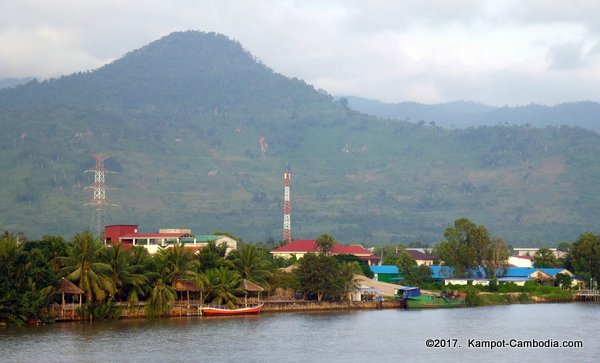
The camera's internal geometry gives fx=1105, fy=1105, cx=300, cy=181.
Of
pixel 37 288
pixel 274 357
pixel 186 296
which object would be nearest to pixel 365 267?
pixel 186 296

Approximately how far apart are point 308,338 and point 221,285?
663 inches

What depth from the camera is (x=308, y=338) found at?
6209 cm

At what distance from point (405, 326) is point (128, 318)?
18.2 m

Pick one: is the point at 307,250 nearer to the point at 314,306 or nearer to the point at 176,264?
the point at 314,306

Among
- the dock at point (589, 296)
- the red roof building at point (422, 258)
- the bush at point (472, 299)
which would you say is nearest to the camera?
the bush at point (472, 299)

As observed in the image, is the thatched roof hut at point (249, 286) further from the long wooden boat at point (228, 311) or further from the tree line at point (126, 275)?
the long wooden boat at point (228, 311)

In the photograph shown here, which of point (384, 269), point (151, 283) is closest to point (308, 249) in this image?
point (384, 269)

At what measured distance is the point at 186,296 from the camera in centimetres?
7862

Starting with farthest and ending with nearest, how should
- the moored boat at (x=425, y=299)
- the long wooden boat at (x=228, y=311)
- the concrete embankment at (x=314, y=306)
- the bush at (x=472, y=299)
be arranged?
the bush at (x=472, y=299) → the moored boat at (x=425, y=299) → the concrete embankment at (x=314, y=306) → the long wooden boat at (x=228, y=311)

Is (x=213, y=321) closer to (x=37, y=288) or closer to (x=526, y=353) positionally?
(x=37, y=288)

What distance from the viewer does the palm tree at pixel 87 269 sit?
228ft

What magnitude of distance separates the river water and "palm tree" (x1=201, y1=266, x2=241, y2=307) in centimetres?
269

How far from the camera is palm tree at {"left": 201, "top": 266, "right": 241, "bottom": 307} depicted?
7725 cm

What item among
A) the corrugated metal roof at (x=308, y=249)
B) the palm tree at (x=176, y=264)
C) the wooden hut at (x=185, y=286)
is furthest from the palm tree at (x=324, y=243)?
the wooden hut at (x=185, y=286)
